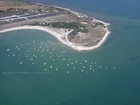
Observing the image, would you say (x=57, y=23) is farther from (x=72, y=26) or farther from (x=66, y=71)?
(x=66, y=71)

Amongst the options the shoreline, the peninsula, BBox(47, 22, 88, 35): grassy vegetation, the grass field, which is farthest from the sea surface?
the grass field

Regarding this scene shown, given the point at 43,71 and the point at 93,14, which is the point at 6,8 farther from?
the point at 43,71

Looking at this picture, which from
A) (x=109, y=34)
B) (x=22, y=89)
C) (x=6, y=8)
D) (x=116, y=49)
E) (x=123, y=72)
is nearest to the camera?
(x=22, y=89)

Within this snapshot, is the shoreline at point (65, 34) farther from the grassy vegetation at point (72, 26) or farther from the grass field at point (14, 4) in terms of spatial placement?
the grass field at point (14, 4)

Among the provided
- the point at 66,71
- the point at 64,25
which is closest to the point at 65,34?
the point at 64,25

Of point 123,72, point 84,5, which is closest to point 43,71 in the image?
point 123,72

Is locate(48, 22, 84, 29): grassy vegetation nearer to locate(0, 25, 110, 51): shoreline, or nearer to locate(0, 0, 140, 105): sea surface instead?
locate(0, 25, 110, 51): shoreline

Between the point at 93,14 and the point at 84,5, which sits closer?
the point at 93,14
